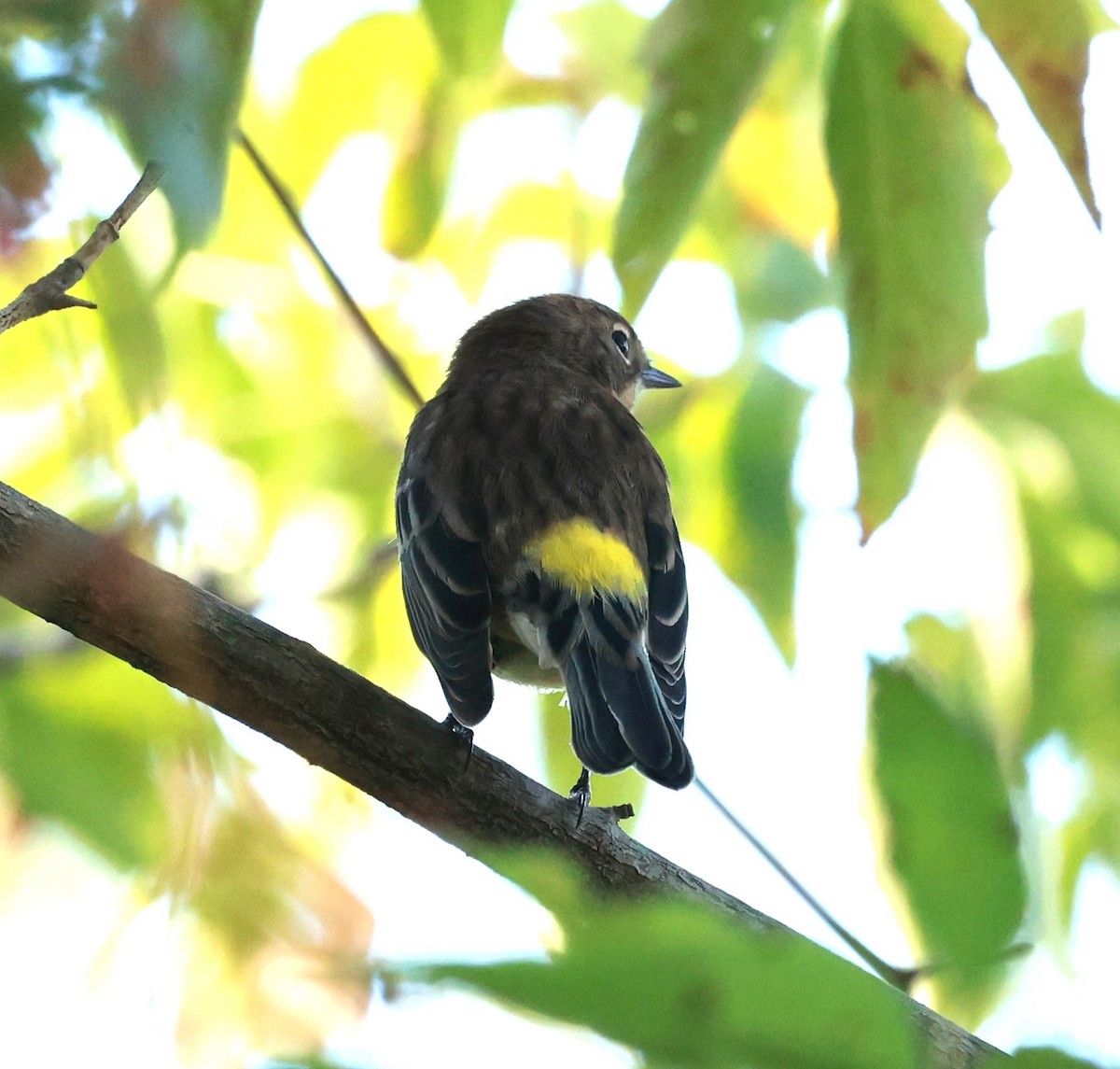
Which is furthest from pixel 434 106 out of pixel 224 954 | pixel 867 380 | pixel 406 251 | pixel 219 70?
pixel 224 954

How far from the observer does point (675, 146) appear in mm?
2488

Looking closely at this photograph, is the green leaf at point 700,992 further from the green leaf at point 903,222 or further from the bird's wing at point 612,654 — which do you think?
the bird's wing at point 612,654

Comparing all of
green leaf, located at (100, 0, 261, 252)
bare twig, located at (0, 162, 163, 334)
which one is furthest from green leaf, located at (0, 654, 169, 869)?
green leaf, located at (100, 0, 261, 252)

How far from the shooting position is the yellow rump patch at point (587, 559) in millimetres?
3809

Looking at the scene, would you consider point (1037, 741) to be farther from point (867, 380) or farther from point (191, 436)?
point (191, 436)

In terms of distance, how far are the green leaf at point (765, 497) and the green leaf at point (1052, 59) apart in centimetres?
138

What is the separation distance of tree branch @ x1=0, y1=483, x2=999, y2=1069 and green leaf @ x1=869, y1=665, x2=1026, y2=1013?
96 cm

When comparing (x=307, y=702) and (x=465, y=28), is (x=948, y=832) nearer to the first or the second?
(x=307, y=702)

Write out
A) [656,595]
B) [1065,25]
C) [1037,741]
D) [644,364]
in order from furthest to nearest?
[644,364] → [656,595] → [1037,741] → [1065,25]

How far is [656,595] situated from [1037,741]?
1.29 m

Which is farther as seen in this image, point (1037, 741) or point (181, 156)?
point (1037, 741)

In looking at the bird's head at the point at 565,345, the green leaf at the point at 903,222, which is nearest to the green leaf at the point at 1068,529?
the green leaf at the point at 903,222

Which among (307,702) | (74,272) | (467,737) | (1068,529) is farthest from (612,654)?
(74,272)

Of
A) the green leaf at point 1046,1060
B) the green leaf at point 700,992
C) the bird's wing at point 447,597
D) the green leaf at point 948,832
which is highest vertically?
the bird's wing at point 447,597
